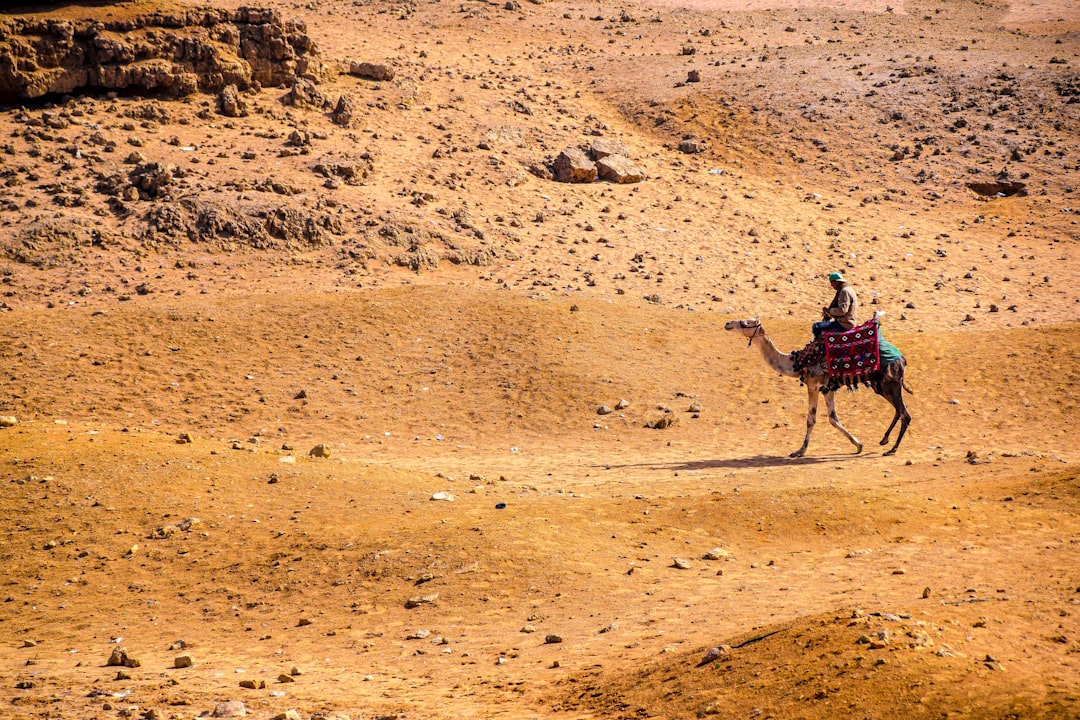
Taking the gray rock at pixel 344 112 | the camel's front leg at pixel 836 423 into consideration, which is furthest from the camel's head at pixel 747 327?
the gray rock at pixel 344 112

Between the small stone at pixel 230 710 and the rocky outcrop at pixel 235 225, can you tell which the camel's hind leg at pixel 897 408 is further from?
the rocky outcrop at pixel 235 225

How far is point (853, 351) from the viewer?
14.6 meters

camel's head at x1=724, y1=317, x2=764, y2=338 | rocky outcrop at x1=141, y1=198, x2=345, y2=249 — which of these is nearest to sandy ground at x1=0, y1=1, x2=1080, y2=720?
rocky outcrop at x1=141, y1=198, x2=345, y2=249

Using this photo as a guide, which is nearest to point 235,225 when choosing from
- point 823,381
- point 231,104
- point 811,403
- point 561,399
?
point 231,104

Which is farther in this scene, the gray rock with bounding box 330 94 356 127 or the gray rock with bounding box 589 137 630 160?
the gray rock with bounding box 589 137 630 160

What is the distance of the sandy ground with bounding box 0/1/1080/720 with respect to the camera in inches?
284

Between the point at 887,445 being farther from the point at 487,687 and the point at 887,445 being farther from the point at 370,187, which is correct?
the point at 370,187

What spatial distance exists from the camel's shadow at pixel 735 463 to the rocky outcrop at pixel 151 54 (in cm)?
1598

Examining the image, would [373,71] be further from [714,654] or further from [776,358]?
[714,654]

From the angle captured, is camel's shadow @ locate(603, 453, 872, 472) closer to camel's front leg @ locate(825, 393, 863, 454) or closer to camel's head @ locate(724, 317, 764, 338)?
camel's front leg @ locate(825, 393, 863, 454)

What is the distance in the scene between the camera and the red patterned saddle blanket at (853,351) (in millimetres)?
14562

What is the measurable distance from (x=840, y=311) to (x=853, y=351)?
0.63 metres

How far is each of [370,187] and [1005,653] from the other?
1868cm

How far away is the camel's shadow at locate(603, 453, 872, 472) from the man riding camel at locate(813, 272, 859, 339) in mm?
1882
